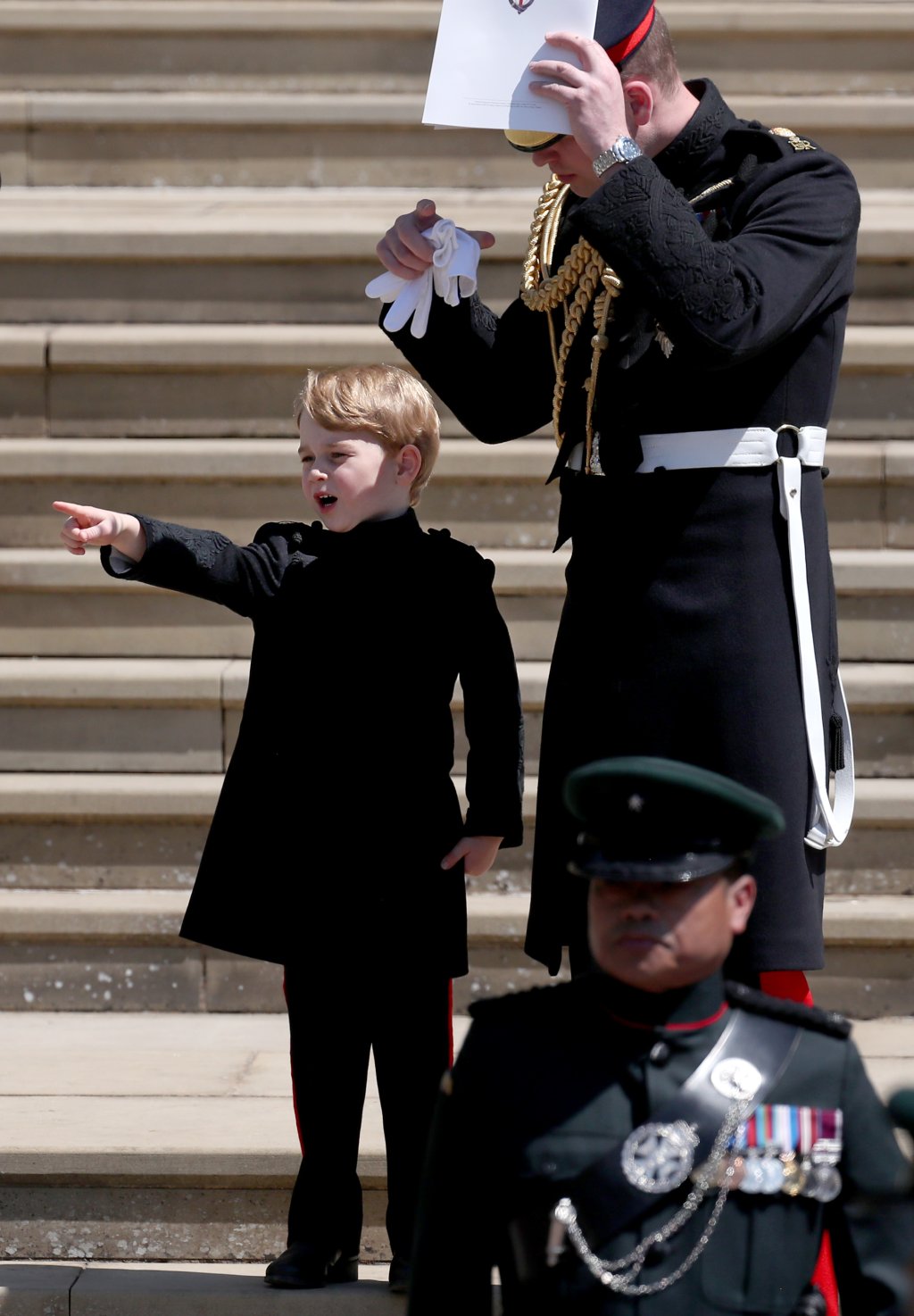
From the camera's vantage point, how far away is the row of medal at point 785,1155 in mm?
1896

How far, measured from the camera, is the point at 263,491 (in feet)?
14.8

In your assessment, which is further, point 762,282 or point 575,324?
point 575,324

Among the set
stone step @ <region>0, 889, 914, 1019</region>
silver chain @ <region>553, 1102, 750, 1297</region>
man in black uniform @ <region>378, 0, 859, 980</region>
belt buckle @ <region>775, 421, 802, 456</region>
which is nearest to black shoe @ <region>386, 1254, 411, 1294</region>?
man in black uniform @ <region>378, 0, 859, 980</region>

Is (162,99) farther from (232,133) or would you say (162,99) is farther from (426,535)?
(426,535)

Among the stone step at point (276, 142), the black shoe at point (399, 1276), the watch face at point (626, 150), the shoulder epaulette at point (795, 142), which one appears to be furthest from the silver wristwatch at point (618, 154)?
the stone step at point (276, 142)

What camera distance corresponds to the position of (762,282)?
2293 mm

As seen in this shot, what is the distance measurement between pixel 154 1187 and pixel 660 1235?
5.10ft

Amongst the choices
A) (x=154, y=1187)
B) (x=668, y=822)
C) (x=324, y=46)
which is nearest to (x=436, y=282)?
(x=668, y=822)

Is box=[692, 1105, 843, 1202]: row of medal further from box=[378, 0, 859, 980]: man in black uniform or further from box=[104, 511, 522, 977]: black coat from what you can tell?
box=[104, 511, 522, 977]: black coat

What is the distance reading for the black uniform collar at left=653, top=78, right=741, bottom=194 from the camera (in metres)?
2.49

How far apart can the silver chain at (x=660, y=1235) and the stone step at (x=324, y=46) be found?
413cm

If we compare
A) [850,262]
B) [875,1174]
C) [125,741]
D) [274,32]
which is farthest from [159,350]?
[875,1174]

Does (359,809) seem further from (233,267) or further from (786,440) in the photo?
(233,267)

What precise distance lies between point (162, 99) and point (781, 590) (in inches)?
137
